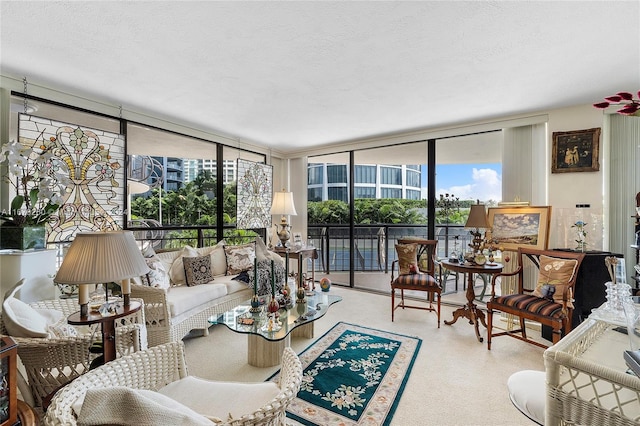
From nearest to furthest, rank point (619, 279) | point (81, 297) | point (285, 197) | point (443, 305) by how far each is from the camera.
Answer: point (619, 279), point (81, 297), point (443, 305), point (285, 197)

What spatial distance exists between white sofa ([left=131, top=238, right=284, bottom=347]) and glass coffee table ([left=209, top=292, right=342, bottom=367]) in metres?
0.57

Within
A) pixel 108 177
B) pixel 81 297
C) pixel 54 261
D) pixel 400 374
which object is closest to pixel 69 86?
pixel 108 177

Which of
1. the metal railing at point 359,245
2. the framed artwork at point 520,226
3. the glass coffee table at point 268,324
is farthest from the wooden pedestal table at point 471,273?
the metal railing at point 359,245

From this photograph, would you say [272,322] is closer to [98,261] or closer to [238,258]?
[98,261]

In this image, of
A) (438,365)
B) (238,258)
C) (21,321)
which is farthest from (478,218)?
(21,321)

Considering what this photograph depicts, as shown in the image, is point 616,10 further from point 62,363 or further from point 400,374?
point 62,363

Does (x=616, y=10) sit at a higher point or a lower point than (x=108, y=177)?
higher

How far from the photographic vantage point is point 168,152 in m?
4.25

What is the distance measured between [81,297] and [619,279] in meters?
2.58

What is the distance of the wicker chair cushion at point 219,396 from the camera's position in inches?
46.4

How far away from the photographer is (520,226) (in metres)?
3.40

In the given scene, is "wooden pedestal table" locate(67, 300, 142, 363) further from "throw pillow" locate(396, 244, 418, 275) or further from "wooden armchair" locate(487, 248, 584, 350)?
"throw pillow" locate(396, 244, 418, 275)

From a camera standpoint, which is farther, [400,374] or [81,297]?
[400,374]

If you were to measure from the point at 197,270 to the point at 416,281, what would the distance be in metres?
2.58
